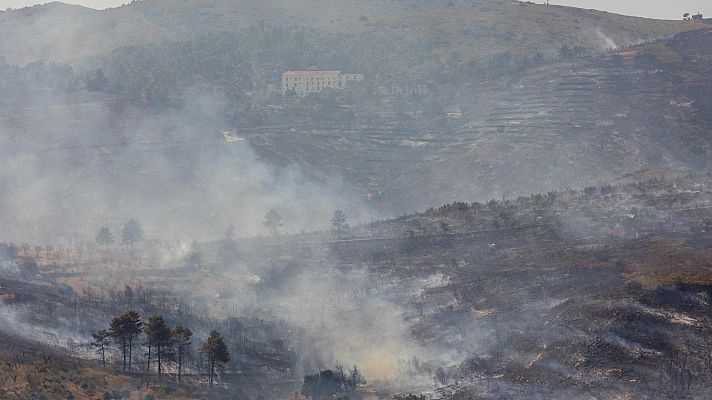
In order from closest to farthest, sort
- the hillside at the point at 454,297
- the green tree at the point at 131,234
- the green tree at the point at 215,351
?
the hillside at the point at 454,297, the green tree at the point at 215,351, the green tree at the point at 131,234

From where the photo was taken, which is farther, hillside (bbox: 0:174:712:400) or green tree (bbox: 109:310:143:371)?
green tree (bbox: 109:310:143:371)

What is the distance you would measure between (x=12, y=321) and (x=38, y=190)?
84.9 m

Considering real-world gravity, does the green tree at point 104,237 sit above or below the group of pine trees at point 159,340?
above

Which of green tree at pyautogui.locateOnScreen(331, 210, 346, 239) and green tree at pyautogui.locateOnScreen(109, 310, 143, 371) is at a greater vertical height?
green tree at pyautogui.locateOnScreen(331, 210, 346, 239)

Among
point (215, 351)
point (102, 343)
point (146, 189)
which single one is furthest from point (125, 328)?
point (146, 189)

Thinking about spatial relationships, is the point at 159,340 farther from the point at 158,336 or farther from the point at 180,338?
the point at 180,338

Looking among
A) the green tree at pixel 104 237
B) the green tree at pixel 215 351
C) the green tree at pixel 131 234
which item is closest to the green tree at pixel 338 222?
the green tree at pixel 131 234

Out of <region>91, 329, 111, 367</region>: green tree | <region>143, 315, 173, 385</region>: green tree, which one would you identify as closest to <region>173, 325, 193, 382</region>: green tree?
<region>143, 315, 173, 385</region>: green tree

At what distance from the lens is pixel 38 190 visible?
174 m

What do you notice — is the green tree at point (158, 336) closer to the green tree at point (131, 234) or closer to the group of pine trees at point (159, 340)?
the group of pine trees at point (159, 340)

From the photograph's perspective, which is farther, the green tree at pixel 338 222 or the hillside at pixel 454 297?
the green tree at pixel 338 222

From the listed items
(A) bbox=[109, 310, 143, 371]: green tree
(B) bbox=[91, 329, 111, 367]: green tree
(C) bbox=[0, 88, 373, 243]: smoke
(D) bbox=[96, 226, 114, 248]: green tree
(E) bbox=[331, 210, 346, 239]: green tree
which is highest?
(C) bbox=[0, 88, 373, 243]: smoke

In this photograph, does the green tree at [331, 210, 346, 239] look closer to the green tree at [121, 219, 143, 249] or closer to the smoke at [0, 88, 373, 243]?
the smoke at [0, 88, 373, 243]

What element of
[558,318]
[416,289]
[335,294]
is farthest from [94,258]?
[558,318]
